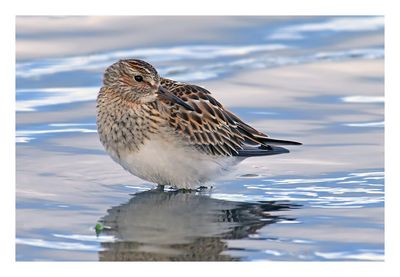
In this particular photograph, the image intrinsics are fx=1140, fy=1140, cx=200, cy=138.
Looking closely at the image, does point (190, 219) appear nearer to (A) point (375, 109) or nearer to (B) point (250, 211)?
(B) point (250, 211)

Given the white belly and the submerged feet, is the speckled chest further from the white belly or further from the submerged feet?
the submerged feet

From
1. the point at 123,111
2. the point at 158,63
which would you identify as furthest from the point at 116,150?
the point at 158,63

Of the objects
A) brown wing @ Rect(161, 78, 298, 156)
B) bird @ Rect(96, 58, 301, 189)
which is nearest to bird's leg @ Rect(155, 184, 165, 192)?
bird @ Rect(96, 58, 301, 189)

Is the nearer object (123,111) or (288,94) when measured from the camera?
(123,111)

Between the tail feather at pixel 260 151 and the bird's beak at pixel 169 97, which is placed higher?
the bird's beak at pixel 169 97

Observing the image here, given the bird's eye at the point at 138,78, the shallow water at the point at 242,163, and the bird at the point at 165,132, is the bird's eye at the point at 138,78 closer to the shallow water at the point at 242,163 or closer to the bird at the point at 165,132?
the bird at the point at 165,132

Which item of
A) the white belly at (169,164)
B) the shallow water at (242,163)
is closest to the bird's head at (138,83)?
the white belly at (169,164)

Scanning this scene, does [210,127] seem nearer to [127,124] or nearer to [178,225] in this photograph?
[127,124]
